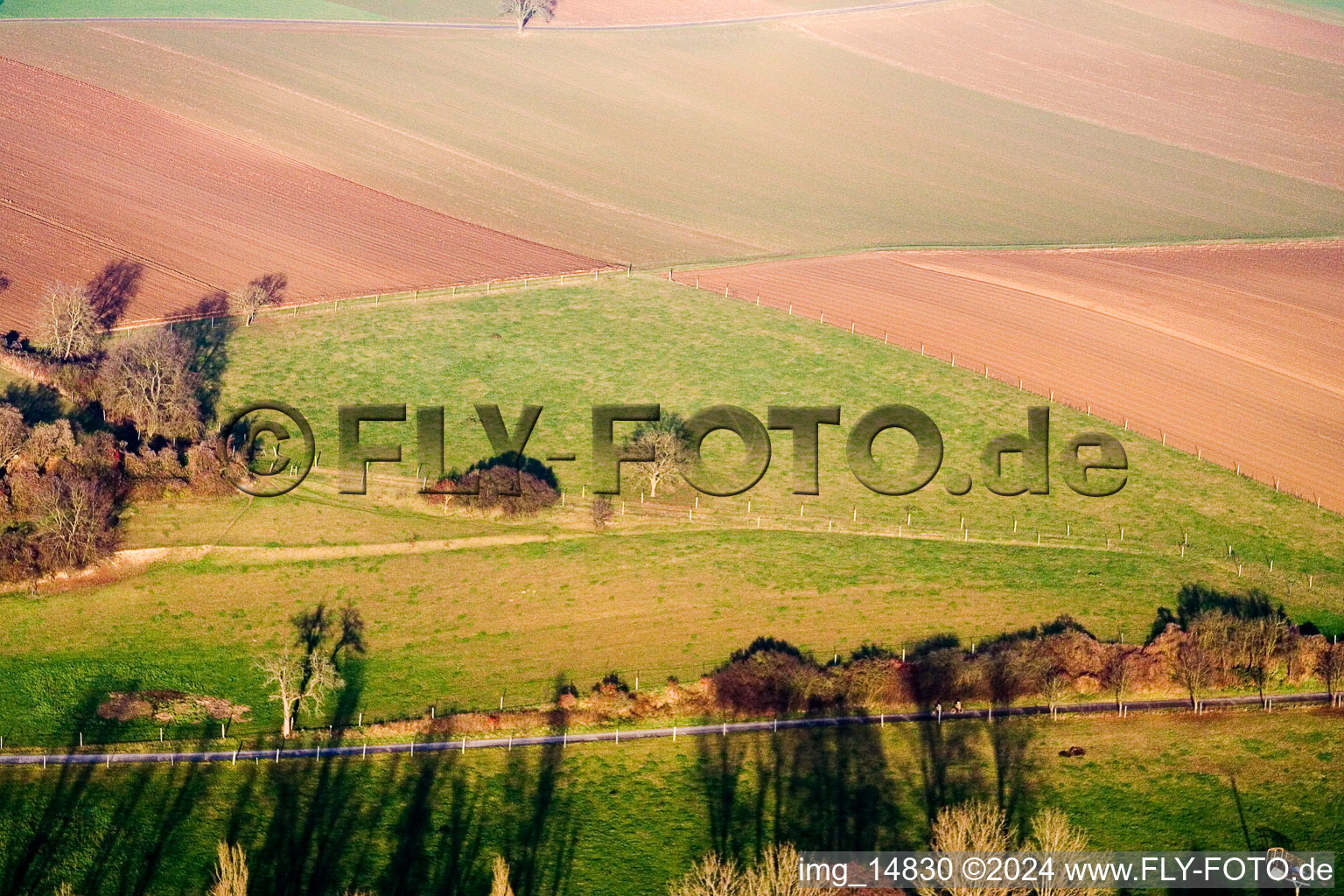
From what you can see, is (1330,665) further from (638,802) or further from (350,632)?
(350,632)

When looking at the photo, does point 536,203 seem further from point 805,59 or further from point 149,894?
point 149,894

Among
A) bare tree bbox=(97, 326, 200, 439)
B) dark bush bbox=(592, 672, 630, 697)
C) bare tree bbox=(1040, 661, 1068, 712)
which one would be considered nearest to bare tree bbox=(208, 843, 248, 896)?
dark bush bbox=(592, 672, 630, 697)

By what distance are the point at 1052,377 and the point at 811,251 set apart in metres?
21.1

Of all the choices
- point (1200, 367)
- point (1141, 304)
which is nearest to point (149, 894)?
point (1200, 367)

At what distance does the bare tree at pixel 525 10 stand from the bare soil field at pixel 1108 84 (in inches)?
1001

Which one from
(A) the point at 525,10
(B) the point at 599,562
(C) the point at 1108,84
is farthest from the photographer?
(A) the point at 525,10

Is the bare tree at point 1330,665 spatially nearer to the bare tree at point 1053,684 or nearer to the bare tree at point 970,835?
the bare tree at point 1053,684

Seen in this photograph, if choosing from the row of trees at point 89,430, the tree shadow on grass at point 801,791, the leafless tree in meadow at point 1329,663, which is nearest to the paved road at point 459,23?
the row of trees at point 89,430

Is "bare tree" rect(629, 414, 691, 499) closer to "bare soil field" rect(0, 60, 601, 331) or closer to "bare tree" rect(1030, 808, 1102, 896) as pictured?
"bare soil field" rect(0, 60, 601, 331)

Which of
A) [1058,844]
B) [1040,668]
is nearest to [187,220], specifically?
[1040,668]

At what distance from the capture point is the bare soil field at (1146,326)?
64938mm

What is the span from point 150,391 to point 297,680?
20293 millimetres

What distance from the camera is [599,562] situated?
181 ft

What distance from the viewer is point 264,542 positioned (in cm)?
5491
